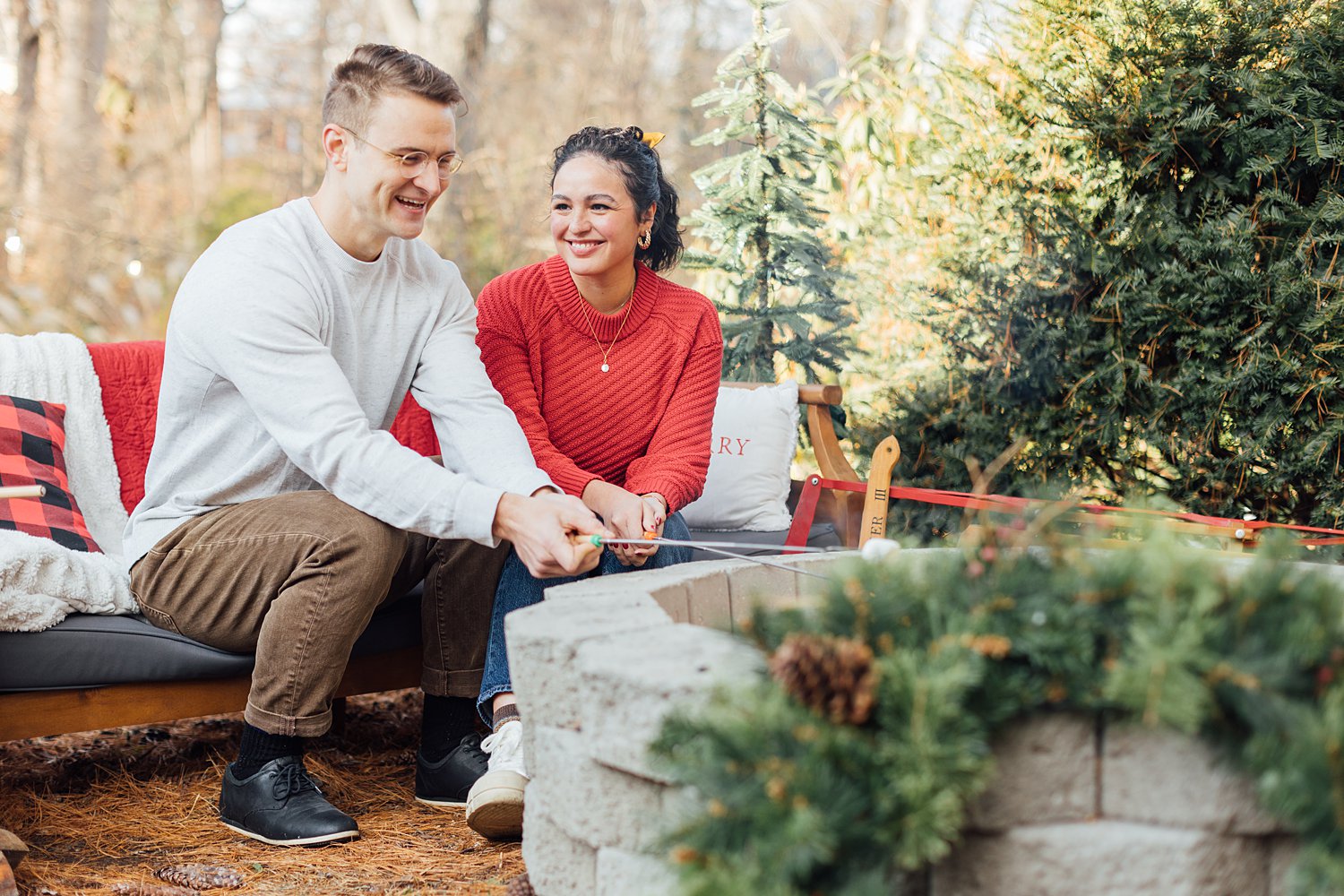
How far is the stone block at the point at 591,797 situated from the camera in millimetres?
1433

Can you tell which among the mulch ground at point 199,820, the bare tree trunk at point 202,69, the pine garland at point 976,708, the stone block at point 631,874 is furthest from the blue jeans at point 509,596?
the bare tree trunk at point 202,69

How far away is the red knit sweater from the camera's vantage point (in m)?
2.66

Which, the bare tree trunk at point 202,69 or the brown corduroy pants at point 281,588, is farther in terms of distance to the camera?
the bare tree trunk at point 202,69

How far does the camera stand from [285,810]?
2.20 metres

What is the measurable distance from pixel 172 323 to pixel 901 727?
173 cm

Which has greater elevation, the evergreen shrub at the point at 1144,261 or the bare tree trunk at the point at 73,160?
the bare tree trunk at the point at 73,160


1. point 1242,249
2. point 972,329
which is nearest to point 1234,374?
point 1242,249

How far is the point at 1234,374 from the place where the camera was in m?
3.13

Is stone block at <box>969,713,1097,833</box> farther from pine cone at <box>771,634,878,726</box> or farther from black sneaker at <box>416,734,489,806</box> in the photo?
black sneaker at <box>416,734,489,806</box>

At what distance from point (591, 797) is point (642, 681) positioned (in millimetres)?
245

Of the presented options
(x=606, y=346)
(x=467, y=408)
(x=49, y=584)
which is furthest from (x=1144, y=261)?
(x=49, y=584)

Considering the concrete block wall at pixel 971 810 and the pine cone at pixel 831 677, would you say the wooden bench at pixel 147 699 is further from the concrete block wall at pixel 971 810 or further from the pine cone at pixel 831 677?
the pine cone at pixel 831 677

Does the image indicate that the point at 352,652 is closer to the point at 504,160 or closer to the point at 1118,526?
the point at 1118,526

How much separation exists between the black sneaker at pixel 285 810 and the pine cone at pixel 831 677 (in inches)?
51.2
